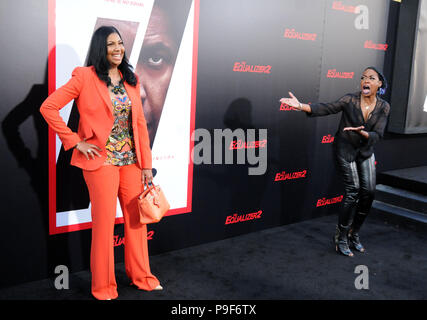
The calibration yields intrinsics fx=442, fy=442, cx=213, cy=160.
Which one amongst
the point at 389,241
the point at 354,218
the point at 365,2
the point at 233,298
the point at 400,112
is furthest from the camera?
the point at 400,112

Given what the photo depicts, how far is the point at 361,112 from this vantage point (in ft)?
12.2

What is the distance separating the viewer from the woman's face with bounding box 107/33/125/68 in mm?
2650

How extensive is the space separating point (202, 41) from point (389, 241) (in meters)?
2.66

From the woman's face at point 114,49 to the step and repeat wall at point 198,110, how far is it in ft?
1.73

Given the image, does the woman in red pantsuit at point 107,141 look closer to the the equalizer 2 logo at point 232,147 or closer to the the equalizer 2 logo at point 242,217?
the the equalizer 2 logo at point 232,147

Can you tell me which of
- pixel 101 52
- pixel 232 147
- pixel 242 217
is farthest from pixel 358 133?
pixel 101 52

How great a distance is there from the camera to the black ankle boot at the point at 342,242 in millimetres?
3941

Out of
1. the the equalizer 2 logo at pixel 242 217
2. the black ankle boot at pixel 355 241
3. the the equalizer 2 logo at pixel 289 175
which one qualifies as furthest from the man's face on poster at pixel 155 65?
the black ankle boot at pixel 355 241

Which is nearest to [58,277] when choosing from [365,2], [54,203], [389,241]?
[54,203]

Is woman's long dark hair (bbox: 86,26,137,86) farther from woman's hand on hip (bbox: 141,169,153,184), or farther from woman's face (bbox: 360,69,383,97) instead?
woman's face (bbox: 360,69,383,97)

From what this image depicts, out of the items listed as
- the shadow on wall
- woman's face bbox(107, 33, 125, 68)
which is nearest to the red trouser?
the shadow on wall

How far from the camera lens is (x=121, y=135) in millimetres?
2820

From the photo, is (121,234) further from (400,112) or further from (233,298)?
(400,112)

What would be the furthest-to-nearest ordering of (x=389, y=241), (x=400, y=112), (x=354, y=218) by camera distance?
(x=400, y=112) → (x=389, y=241) → (x=354, y=218)
